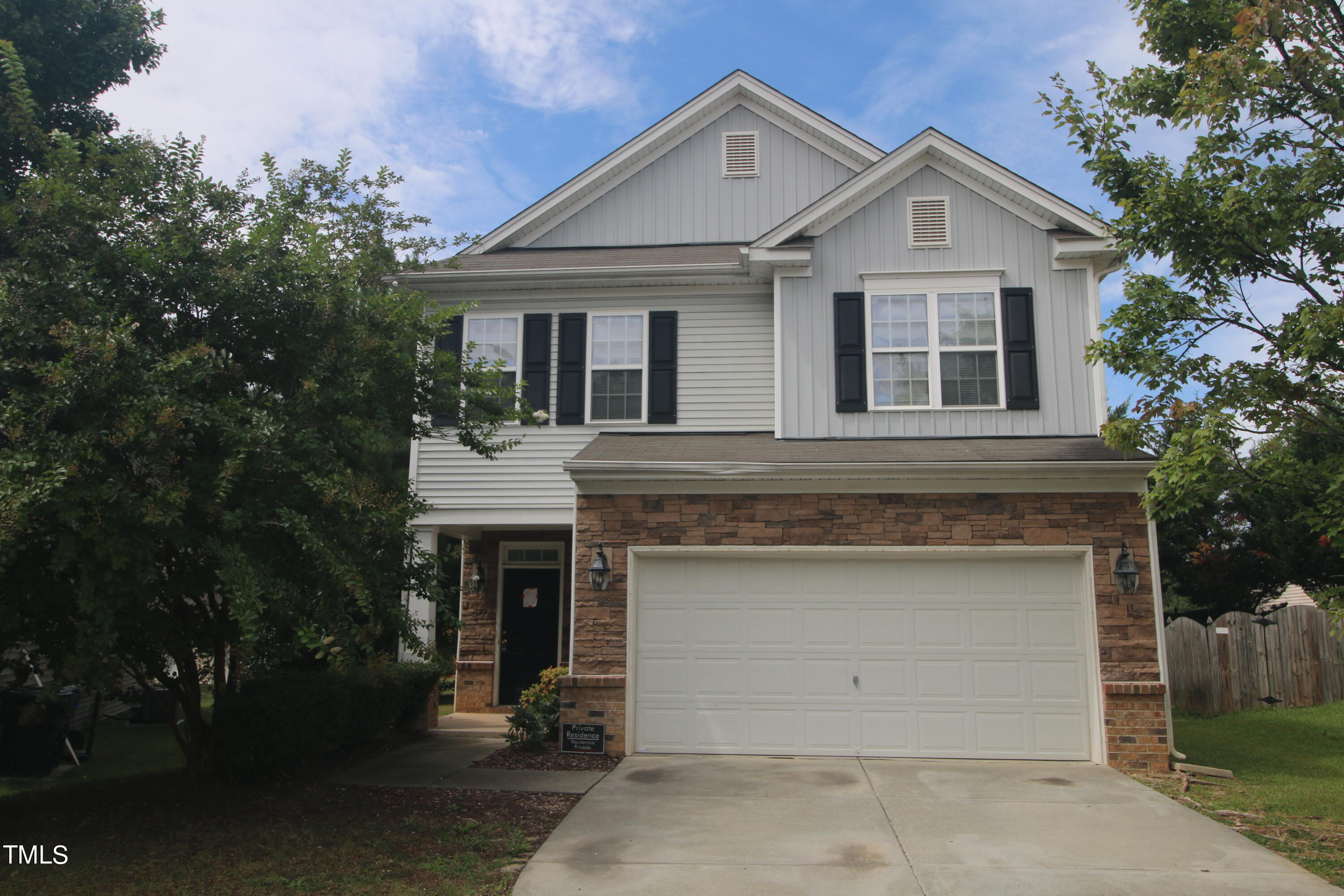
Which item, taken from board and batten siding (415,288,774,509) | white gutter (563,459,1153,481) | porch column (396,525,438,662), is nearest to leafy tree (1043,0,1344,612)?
white gutter (563,459,1153,481)

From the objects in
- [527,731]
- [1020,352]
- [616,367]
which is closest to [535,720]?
[527,731]

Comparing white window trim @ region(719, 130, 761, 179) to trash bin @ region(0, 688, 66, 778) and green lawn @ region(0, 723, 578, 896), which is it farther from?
trash bin @ region(0, 688, 66, 778)

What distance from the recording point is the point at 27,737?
9.42 metres

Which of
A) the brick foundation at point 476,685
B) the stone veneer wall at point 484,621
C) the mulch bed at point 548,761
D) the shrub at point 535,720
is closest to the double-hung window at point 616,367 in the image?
the stone veneer wall at point 484,621

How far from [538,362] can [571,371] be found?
19.6 inches

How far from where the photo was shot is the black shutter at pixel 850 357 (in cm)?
1172

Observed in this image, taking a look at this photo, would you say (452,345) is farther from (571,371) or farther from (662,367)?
(662,367)

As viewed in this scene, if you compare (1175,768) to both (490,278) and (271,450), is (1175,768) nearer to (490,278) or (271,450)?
(271,450)

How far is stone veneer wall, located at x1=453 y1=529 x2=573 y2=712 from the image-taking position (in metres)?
14.3

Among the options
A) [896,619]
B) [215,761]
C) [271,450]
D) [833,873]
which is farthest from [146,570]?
[896,619]

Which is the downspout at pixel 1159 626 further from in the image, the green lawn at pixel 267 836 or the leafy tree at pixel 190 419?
the leafy tree at pixel 190 419

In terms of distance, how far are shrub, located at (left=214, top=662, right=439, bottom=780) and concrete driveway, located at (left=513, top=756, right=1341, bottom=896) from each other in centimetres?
269

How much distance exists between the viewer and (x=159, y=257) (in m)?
7.15

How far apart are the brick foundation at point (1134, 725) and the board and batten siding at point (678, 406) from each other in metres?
5.32
